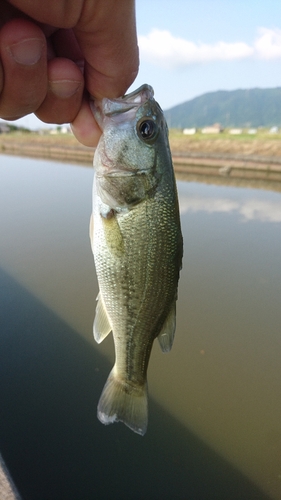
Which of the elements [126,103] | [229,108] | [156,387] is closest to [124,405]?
[126,103]

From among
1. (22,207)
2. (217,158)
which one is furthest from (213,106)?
(22,207)

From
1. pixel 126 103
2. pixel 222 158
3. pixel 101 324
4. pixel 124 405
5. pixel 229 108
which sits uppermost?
pixel 229 108

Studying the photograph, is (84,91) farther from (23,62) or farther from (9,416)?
(9,416)

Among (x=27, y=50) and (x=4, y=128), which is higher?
(x=27, y=50)

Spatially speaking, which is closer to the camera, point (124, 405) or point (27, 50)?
point (27, 50)

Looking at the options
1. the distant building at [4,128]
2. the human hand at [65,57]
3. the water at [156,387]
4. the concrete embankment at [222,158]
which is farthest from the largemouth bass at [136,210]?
the distant building at [4,128]

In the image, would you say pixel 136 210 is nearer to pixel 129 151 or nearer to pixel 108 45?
pixel 129 151

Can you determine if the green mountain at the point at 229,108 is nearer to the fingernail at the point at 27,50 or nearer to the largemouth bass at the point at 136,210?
the largemouth bass at the point at 136,210

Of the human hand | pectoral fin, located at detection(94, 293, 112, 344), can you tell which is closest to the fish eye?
the human hand
